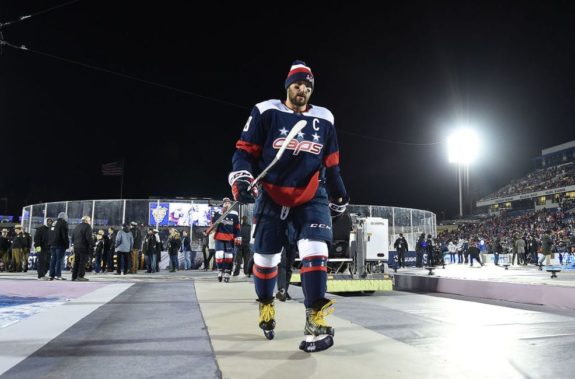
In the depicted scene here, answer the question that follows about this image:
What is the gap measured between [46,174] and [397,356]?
88.7m

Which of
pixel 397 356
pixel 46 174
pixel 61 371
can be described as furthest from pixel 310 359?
pixel 46 174

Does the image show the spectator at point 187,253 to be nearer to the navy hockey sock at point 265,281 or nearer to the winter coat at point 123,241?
the winter coat at point 123,241

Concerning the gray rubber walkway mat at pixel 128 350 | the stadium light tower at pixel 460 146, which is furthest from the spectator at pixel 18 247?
the stadium light tower at pixel 460 146

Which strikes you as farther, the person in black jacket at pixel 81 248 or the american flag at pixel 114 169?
the american flag at pixel 114 169

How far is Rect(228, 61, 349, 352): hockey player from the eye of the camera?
3.12 metres

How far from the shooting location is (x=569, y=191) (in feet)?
190

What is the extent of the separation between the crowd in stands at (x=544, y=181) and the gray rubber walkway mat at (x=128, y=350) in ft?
215

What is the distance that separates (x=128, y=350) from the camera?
9.12ft

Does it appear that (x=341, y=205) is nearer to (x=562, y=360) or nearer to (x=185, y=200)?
(x=562, y=360)

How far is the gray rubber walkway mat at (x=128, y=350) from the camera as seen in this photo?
7.43ft

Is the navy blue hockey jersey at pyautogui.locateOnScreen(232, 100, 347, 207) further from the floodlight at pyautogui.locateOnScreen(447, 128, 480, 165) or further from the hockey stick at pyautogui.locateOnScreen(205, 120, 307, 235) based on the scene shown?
the floodlight at pyautogui.locateOnScreen(447, 128, 480, 165)

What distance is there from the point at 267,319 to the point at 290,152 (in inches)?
45.9

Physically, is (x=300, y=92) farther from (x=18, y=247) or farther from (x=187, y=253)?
(x=187, y=253)

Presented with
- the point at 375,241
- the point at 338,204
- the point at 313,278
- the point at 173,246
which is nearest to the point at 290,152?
the point at 338,204
